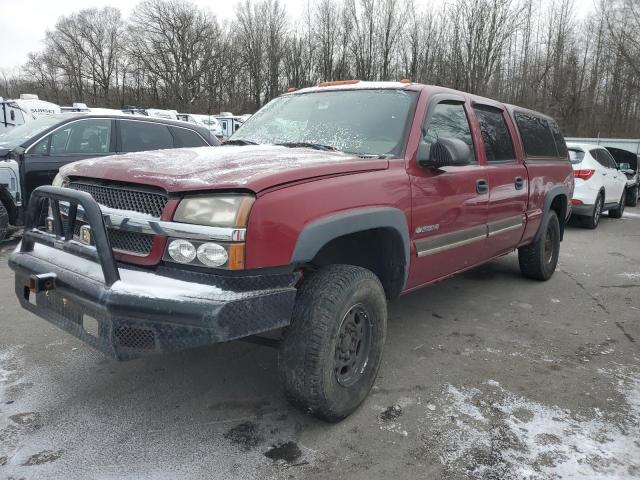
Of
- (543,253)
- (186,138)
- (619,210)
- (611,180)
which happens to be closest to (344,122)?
(543,253)

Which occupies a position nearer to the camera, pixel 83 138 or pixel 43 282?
pixel 43 282

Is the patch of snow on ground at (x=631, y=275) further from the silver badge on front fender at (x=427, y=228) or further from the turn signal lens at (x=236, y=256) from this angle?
the turn signal lens at (x=236, y=256)

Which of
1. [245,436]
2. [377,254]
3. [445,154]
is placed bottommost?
[245,436]

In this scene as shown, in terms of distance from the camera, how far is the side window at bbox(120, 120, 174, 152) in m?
6.88

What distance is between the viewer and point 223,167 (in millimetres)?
2475

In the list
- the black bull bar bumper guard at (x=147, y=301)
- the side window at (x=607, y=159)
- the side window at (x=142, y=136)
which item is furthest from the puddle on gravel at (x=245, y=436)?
the side window at (x=607, y=159)

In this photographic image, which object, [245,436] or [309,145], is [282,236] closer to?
[245,436]

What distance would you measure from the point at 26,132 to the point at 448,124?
228 inches

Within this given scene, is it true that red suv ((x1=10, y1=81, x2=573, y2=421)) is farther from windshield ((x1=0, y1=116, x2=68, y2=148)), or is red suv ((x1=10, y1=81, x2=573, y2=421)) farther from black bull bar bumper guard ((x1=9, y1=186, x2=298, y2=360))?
windshield ((x1=0, y1=116, x2=68, y2=148))

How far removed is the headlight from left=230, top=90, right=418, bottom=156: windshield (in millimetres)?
1198

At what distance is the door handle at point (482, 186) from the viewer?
3.84 meters

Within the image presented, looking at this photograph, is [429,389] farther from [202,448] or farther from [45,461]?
[45,461]

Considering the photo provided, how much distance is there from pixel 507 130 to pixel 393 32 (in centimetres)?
3365

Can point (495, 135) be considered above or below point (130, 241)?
above
